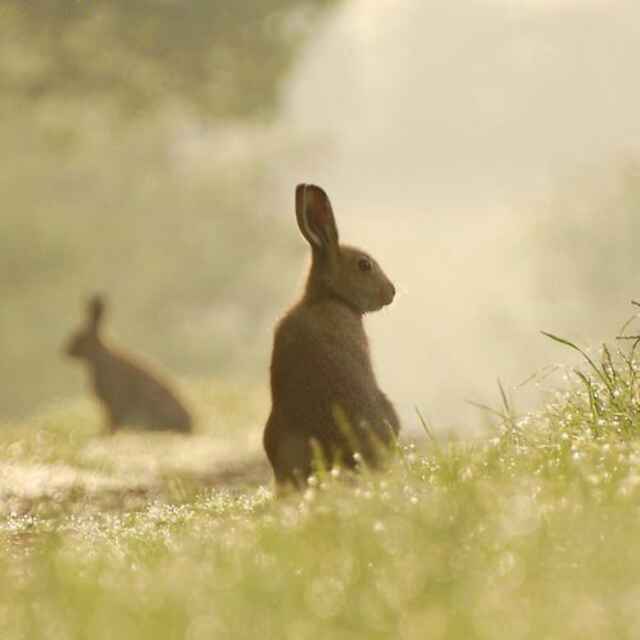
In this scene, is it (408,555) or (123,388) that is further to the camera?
(123,388)

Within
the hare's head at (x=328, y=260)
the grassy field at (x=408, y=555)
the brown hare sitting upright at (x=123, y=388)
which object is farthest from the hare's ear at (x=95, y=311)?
the grassy field at (x=408, y=555)

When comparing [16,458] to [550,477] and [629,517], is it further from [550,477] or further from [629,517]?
[629,517]

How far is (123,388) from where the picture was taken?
59.2ft

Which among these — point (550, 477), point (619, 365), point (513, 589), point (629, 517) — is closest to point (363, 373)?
point (619, 365)

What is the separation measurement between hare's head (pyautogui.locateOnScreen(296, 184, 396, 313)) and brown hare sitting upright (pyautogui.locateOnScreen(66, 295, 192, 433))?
30.8 feet

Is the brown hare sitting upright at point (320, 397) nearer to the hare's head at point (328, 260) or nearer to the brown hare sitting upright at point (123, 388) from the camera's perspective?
the hare's head at point (328, 260)

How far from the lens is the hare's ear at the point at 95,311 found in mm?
19625

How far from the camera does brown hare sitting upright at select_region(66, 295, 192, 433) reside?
683 inches

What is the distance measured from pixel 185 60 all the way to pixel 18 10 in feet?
12.4

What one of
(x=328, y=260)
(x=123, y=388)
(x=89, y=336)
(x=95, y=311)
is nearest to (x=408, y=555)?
(x=328, y=260)

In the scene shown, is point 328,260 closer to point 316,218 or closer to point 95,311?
point 316,218

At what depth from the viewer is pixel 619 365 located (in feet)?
24.2

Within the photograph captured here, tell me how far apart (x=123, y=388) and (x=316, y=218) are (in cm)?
1051

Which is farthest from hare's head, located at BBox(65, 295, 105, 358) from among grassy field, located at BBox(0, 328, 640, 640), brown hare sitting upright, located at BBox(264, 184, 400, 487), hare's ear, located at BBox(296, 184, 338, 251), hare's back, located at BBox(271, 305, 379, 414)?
hare's back, located at BBox(271, 305, 379, 414)
